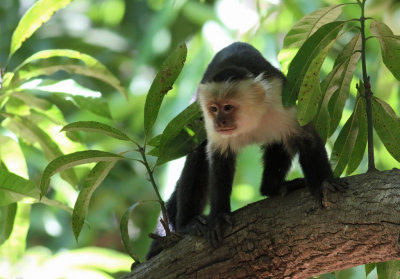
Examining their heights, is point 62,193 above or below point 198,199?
above

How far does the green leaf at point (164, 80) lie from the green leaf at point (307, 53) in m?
0.38

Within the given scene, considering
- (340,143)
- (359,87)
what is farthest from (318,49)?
(340,143)

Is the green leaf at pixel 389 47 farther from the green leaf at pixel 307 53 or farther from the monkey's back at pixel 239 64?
the monkey's back at pixel 239 64

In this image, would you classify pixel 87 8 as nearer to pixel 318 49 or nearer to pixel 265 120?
pixel 265 120

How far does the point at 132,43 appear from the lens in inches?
304

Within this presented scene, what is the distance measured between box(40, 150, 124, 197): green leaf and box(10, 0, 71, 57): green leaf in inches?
30.6

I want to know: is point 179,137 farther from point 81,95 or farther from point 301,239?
point 301,239

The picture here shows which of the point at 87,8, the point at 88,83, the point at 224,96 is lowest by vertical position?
the point at 224,96

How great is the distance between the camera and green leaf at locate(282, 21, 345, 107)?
6.88 feet

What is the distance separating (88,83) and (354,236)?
5453 millimetres

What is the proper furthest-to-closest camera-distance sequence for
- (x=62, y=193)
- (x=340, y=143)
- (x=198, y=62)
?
(x=198, y=62) < (x=62, y=193) < (x=340, y=143)

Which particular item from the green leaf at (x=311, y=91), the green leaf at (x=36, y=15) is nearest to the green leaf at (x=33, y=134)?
the green leaf at (x=36, y=15)

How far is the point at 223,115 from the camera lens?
282cm

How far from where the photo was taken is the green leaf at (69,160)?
207 cm
